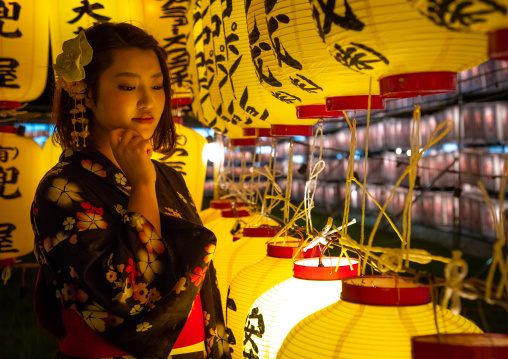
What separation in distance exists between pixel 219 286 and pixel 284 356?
1.20 metres

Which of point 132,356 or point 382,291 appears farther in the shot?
point 132,356

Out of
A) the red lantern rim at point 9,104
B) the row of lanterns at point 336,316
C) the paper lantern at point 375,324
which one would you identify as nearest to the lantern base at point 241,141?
the row of lanterns at point 336,316

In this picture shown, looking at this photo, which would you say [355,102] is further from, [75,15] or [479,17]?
[75,15]

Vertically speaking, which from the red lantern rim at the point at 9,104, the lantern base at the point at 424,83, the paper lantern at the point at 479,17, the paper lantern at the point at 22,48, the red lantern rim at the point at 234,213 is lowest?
the red lantern rim at the point at 234,213

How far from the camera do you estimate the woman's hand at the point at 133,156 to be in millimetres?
1810

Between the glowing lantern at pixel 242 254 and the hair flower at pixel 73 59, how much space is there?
0.92 meters

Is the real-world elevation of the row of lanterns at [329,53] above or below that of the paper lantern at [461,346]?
above

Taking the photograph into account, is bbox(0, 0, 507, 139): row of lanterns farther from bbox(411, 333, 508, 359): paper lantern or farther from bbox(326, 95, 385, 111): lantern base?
bbox(411, 333, 508, 359): paper lantern

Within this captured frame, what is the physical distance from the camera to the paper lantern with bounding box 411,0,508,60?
797 millimetres

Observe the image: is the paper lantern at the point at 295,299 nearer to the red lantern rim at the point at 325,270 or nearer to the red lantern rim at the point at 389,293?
the red lantern rim at the point at 325,270

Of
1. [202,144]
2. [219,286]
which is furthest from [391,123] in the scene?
[219,286]

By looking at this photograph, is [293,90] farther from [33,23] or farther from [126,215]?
[33,23]

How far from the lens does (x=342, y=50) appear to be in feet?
3.61

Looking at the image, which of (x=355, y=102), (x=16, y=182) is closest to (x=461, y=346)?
(x=355, y=102)
